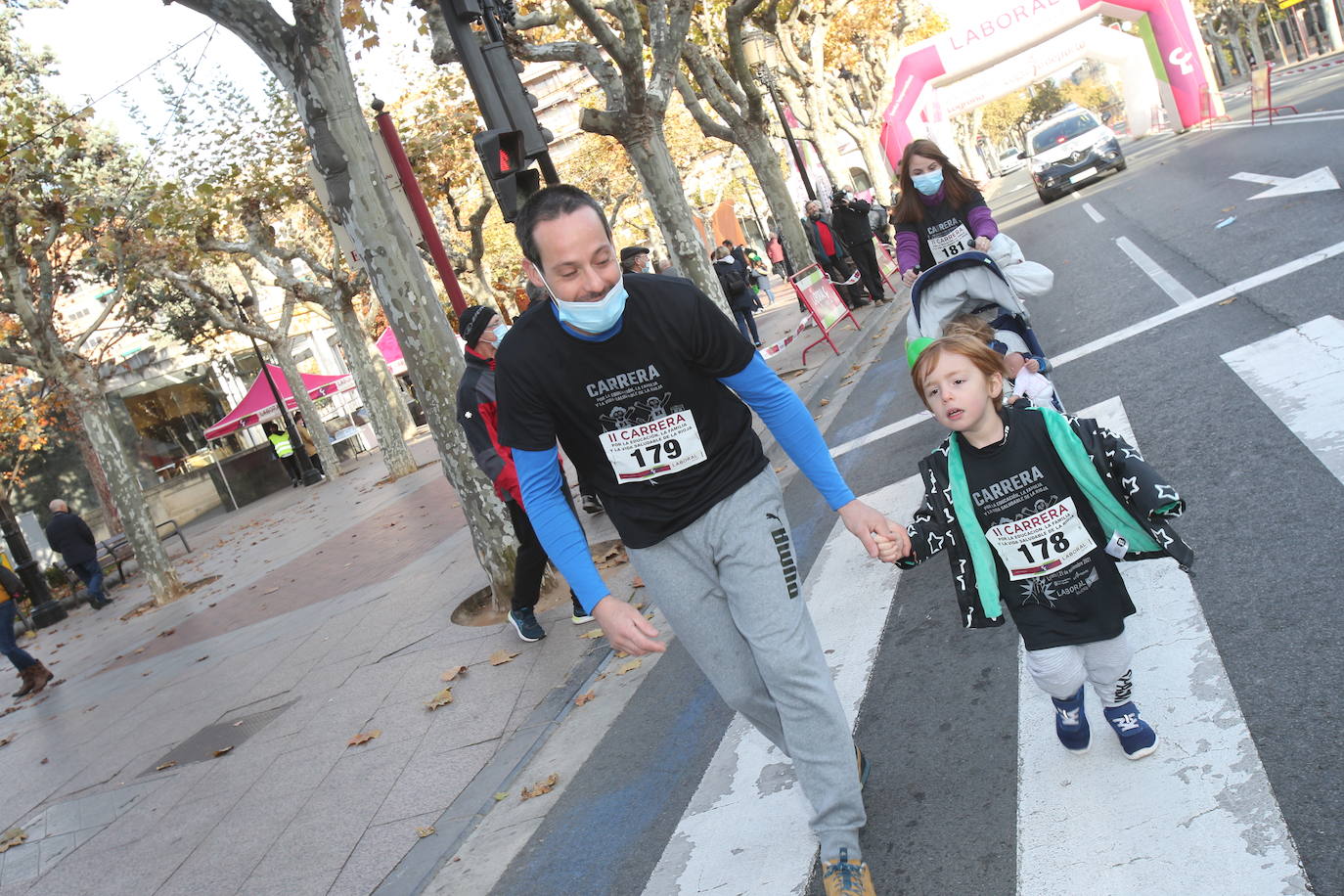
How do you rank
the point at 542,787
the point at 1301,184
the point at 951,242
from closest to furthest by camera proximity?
1. the point at 542,787
2. the point at 951,242
3. the point at 1301,184

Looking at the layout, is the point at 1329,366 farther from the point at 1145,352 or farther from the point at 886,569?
the point at 886,569

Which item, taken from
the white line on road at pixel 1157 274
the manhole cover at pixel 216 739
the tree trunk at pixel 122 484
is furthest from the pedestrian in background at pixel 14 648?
the white line on road at pixel 1157 274

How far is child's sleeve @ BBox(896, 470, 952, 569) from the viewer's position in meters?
3.20

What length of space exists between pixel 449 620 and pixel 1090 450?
6189 mm

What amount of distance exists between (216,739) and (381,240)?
12.0 feet

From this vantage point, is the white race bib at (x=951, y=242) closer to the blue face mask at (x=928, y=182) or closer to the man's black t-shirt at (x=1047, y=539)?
the blue face mask at (x=928, y=182)

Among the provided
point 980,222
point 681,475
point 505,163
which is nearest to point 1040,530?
point 681,475

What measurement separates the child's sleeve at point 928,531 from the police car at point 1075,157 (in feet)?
80.5

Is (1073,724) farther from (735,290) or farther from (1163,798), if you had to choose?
(735,290)

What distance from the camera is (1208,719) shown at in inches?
127

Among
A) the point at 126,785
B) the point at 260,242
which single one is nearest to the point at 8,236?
the point at 260,242

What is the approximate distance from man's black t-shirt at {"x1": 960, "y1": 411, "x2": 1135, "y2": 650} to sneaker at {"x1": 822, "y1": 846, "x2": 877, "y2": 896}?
820 mm

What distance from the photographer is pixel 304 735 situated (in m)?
6.68

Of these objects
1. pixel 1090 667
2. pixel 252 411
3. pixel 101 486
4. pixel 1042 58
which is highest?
pixel 1042 58
